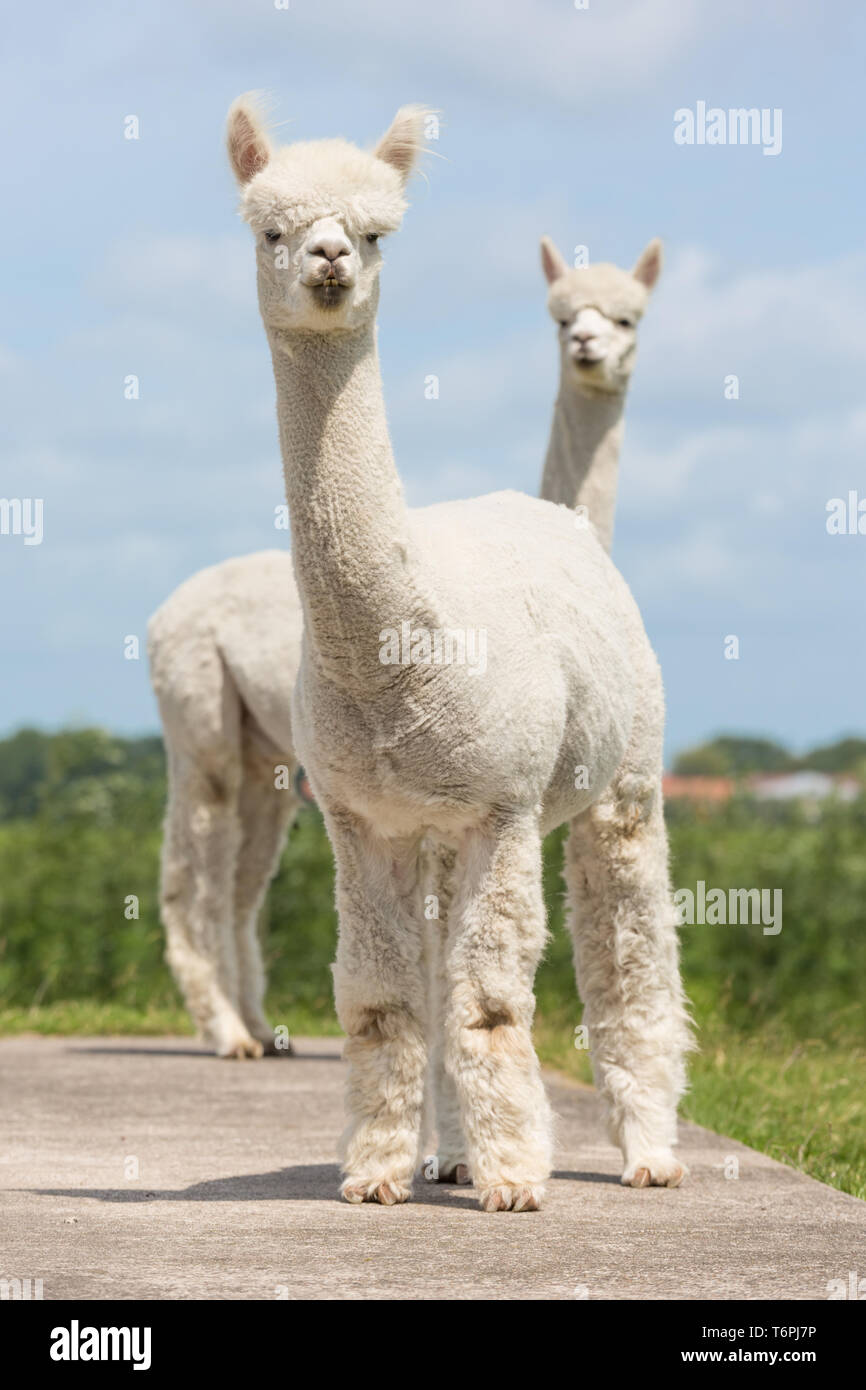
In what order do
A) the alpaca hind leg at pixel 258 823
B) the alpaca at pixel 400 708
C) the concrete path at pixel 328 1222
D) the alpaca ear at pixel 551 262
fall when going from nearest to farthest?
the concrete path at pixel 328 1222 < the alpaca at pixel 400 708 < the alpaca ear at pixel 551 262 < the alpaca hind leg at pixel 258 823

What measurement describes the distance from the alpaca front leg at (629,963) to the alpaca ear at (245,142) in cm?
228

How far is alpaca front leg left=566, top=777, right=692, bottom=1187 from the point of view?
5.80 metres

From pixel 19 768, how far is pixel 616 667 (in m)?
16.9

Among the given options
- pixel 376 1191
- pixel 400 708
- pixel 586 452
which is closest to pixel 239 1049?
pixel 586 452

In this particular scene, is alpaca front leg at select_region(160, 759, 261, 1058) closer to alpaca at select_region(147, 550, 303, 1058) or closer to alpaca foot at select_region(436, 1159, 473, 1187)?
alpaca at select_region(147, 550, 303, 1058)

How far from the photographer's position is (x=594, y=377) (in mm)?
8406

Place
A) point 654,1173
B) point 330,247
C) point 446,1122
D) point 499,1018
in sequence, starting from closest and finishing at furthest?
point 330,247 → point 499,1018 → point 654,1173 → point 446,1122

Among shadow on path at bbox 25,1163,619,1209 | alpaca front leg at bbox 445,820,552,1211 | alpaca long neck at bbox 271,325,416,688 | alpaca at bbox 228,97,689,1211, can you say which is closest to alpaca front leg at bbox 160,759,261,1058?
shadow on path at bbox 25,1163,619,1209

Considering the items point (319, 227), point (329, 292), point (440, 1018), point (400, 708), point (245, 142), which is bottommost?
point (440, 1018)

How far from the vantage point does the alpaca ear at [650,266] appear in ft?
29.2

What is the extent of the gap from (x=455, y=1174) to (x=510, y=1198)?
0.85 m

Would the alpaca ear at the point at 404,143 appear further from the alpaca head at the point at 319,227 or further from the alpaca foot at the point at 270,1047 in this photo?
the alpaca foot at the point at 270,1047

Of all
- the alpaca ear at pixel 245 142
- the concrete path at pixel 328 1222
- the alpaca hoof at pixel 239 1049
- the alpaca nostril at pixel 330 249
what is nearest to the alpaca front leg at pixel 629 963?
the concrete path at pixel 328 1222

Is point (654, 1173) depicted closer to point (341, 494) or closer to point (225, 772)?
point (341, 494)
